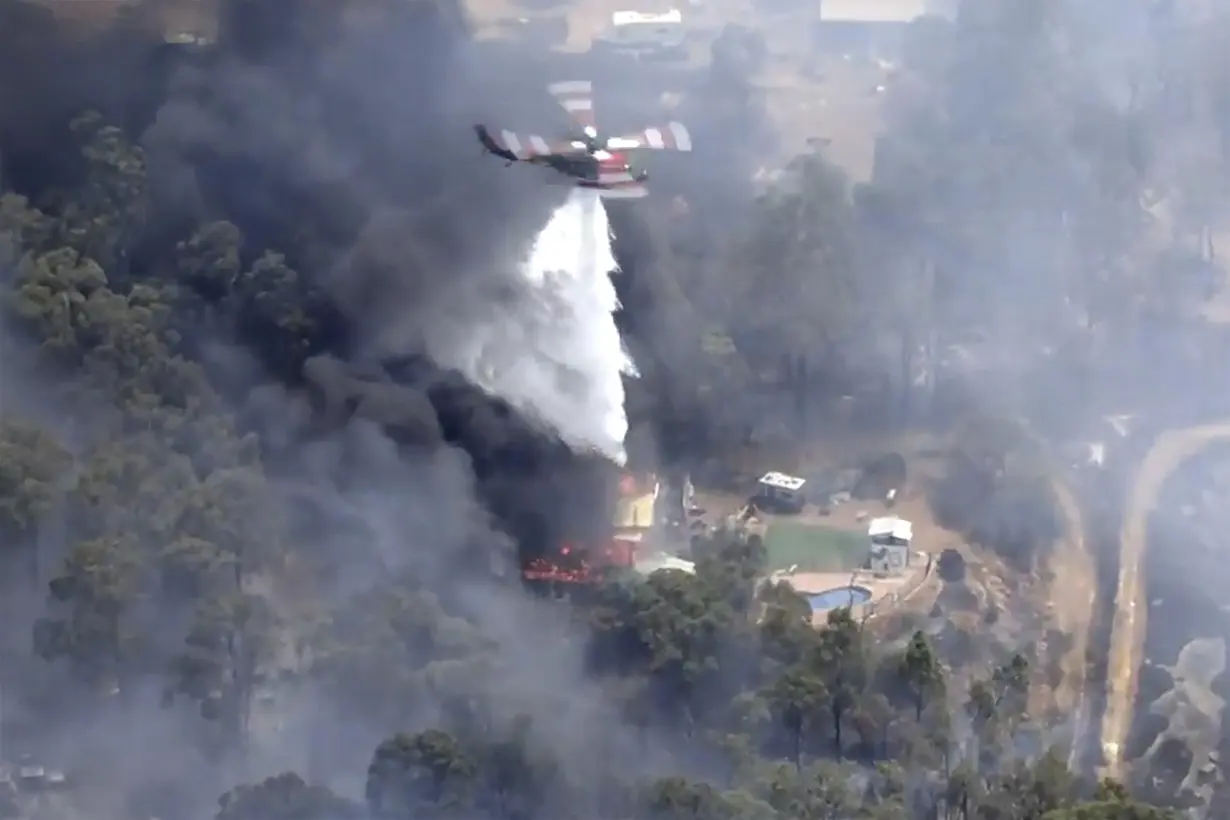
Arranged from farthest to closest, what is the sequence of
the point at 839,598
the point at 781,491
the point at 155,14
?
1. the point at 155,14
2. the point at 781,491
3. the point at 839,598

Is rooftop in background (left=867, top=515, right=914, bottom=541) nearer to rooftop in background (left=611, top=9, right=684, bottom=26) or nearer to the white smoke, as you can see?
the white smoke

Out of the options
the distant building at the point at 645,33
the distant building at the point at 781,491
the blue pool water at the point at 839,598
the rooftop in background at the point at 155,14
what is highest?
the distant building at the point at 645,33

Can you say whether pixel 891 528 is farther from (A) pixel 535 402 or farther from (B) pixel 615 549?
(A) pixel 535 402

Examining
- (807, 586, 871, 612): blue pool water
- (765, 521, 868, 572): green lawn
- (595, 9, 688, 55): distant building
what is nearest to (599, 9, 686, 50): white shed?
(595, 9, 688, 55): distant building

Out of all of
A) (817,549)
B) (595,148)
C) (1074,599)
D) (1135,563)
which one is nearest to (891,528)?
(817,549)

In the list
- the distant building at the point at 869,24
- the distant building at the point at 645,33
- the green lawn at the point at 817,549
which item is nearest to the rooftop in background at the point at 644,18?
the distant building at the point at 645,33

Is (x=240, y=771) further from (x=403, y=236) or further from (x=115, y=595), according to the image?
(x=403, y=236)

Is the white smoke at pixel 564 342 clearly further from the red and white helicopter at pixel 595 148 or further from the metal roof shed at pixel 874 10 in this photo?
the metal roof shed at pixel 874 10
